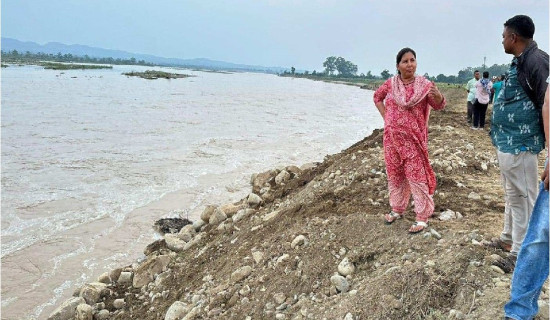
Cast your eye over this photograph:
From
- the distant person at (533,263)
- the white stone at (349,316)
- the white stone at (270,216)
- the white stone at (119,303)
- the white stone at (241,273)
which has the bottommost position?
the white stone at (119,303)

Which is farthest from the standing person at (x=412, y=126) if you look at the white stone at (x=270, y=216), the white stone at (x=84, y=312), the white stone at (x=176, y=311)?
the white stone at (x=84, y=312)

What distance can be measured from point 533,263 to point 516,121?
1158 mm

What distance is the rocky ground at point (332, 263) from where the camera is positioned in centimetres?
282

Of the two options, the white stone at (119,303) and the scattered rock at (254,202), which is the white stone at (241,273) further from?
the scattered rock at (254,202)

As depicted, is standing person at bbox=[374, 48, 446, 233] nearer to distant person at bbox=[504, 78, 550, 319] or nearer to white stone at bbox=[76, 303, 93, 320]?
distant person at bbox=[504, 78, 550, 319]

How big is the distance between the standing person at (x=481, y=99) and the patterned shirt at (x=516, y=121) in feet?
24.1

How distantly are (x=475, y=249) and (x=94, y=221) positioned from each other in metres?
6.40

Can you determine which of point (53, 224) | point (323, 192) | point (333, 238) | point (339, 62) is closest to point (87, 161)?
point (53, 224)

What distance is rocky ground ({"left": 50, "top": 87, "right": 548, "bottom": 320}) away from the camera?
9.25 ft

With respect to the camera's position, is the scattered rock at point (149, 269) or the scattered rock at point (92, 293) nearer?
the scattered rock at point (92, 293)

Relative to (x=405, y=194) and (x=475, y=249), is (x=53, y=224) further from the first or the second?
(x=475, y=249)

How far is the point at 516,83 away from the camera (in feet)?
9.30

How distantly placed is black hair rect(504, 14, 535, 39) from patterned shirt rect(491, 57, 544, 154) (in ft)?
0.58

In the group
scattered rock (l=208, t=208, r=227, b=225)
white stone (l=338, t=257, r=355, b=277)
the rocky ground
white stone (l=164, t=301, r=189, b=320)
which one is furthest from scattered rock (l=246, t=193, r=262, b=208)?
white stone (l=338, t=257, r=355, b=277)
